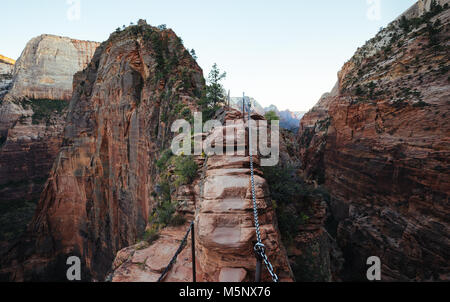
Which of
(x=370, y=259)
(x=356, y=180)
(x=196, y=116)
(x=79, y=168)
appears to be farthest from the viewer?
(x=79, y=168)

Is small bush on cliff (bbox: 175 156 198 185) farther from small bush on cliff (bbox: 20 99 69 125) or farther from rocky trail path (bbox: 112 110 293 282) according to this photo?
small bush on cliff (bbox: 20 99 69 125)

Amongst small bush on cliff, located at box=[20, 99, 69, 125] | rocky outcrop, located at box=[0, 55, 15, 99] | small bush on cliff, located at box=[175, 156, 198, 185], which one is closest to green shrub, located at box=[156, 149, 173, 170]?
small bush on cliff, located at box=[175, 156, 198, 185]

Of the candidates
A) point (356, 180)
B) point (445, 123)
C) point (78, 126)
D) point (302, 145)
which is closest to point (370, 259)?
point (356, 180)

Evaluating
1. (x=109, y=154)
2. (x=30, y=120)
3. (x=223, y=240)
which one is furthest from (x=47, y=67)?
(x=223, y=240)

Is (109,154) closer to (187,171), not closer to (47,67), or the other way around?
(187,171)

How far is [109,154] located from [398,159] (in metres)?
A: 25.3

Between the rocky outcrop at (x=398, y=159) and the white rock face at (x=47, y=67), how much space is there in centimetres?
6062

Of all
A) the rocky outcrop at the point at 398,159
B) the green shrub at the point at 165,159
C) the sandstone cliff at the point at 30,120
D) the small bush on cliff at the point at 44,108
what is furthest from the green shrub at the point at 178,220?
the small bush on cliff at the point at 44,108

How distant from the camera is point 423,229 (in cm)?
1289

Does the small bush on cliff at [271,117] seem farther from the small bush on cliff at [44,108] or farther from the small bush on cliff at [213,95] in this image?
the small bush on cliff at [44,108]

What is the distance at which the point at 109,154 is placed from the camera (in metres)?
20.3

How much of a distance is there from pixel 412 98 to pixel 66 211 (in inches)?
1472

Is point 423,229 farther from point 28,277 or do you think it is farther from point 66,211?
point 28,277

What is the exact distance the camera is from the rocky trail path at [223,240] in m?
4.15
